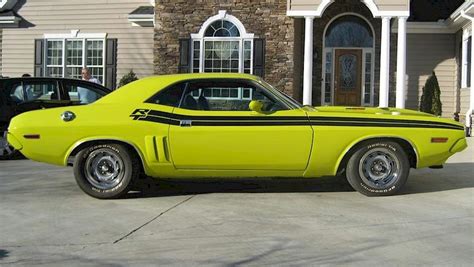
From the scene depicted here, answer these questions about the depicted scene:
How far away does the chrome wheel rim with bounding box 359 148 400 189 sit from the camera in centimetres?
686

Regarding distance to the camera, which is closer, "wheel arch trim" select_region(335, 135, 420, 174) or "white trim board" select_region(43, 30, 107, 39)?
"wheel arch trim" select_region(335, 135, 420, 174)

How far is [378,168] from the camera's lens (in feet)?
22.7

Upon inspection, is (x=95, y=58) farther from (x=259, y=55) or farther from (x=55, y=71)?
(x=259, y=55)

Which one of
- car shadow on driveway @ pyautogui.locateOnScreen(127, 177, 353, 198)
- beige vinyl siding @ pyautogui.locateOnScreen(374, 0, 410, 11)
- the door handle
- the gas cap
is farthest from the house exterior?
the gas cap

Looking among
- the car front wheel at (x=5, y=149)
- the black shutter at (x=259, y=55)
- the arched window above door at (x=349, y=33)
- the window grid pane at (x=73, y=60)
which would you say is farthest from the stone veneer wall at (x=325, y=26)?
the car front wheel at (x=5, y=149)

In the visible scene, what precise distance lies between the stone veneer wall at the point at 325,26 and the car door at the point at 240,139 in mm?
10958

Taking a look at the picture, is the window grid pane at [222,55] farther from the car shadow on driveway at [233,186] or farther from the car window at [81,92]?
the car shadow on driveway at [233,186]

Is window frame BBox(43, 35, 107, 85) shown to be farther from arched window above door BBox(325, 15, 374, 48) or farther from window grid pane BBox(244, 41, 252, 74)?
arched window above door BBox(325, 15, 374, 48)

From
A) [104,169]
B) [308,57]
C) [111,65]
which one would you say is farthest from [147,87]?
[111,65]

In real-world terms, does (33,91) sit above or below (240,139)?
above

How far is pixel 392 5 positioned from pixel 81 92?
8.64m

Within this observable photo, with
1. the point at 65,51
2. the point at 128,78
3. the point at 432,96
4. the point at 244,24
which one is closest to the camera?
the point at 244,24

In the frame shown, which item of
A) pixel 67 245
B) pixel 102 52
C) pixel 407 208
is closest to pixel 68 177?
pixel 67 245

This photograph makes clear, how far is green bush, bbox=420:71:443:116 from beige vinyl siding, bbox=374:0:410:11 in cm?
307
